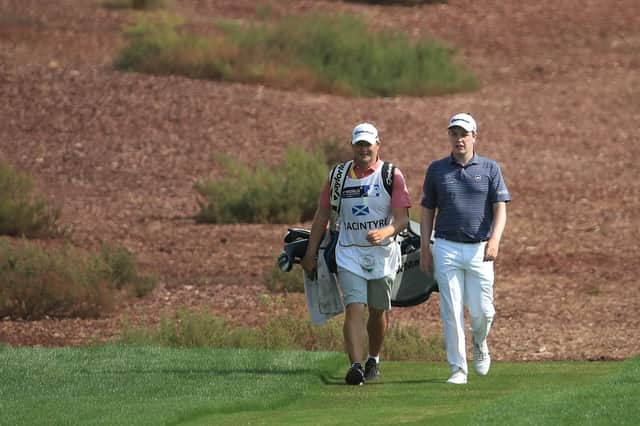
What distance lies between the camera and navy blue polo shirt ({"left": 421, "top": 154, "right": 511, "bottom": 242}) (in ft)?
36.9

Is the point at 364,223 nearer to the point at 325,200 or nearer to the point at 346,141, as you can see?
the point at 325,200

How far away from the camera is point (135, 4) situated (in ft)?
122

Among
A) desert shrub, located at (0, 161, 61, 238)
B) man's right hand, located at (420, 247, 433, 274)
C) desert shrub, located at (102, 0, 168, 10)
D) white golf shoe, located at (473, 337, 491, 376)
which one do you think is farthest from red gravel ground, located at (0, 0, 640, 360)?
man's right hand, located at (420, 247, 433, 274)

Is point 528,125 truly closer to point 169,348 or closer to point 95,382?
point 169,348

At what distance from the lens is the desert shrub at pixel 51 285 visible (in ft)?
55.9

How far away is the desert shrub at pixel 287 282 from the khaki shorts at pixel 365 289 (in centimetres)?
618

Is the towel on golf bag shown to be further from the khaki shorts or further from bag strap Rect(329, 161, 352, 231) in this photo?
bag strap Rect(329, 161, 352, 231)

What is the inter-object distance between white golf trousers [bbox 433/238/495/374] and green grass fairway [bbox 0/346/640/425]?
361 millimetres

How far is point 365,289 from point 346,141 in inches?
565

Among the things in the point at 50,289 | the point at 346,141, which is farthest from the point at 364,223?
the point at 346,141

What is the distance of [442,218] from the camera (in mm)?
11344

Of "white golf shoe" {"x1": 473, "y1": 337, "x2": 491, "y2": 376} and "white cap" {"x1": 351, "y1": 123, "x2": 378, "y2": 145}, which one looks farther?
"white golf shoe" {"x1": 473, "y1": 337, "x2": 491, "y2": 376}

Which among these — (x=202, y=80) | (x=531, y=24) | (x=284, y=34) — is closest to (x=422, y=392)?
(x=202, y=80)

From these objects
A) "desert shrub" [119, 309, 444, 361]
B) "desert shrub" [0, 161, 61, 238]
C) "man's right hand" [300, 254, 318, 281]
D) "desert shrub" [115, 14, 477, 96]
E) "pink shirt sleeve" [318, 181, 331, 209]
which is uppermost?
"desert shrub" [115, 14, 477, 96]
